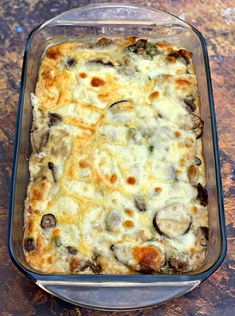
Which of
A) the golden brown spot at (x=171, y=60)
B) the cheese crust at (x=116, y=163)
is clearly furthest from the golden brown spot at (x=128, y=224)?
the golden brown spot at (x=171, y=60)

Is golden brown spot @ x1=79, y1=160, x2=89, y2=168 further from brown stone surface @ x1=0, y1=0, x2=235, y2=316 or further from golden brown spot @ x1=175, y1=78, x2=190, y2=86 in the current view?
golden brown spot @ x1=175, y1=78, x2=190, y2=86

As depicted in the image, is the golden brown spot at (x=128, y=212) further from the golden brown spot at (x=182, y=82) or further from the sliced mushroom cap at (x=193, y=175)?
the golden brown spot at (x=182, y=82)

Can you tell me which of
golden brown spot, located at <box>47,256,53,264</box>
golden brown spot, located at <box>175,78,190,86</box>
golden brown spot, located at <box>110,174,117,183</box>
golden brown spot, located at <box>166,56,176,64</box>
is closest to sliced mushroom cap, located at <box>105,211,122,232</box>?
golden brown spot, located at <box>110,174,117,183</box>

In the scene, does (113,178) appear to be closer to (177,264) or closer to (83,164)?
(83,164)

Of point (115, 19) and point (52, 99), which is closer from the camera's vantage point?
point (52, 99)

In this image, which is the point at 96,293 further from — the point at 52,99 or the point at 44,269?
the point at 52,99

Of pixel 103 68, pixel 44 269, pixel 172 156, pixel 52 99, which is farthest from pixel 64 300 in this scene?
pixel 103 68
